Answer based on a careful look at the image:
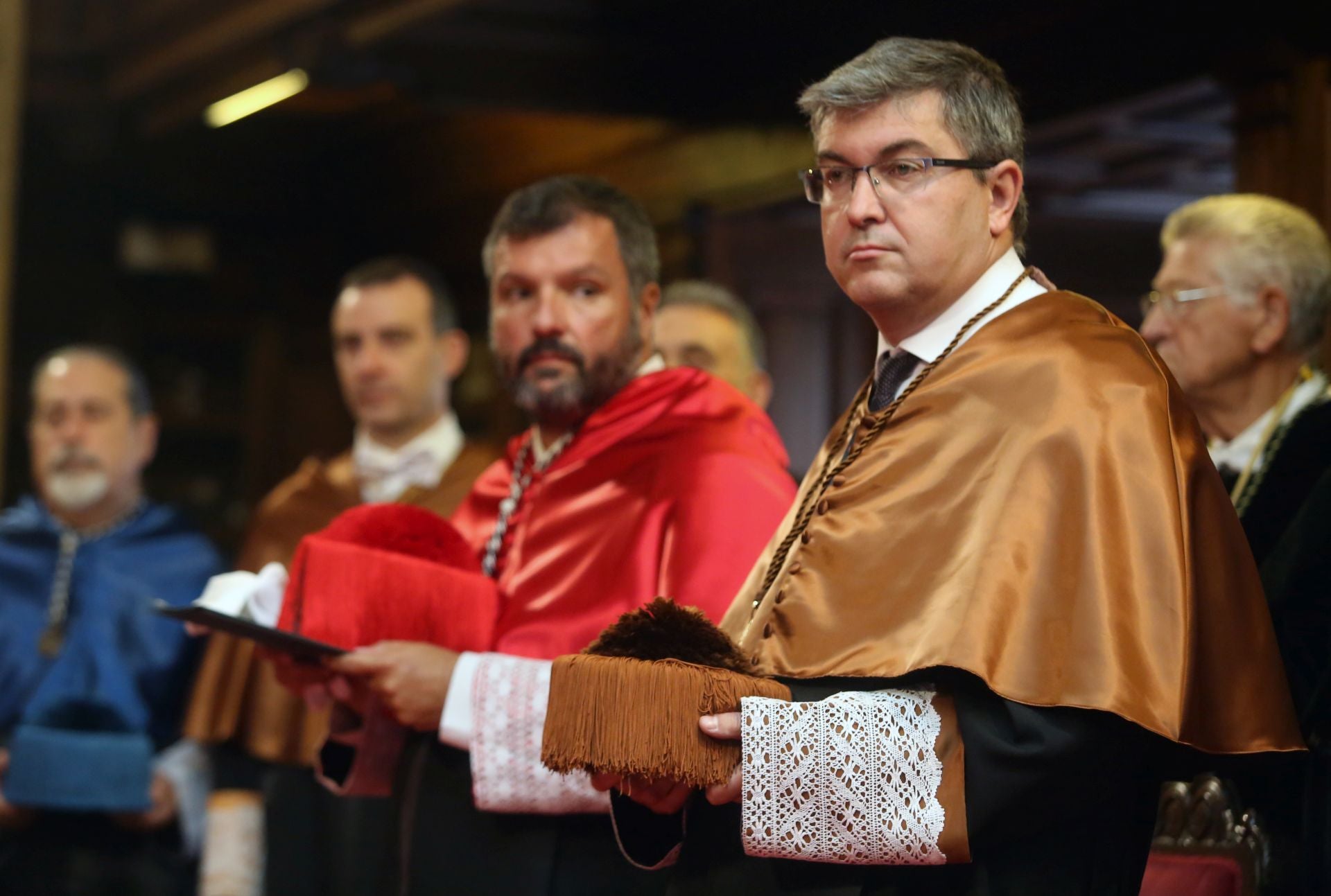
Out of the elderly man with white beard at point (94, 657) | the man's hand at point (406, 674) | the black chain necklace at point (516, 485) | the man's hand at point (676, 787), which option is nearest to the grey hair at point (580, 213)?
the black chain necklace at point (516, 485)

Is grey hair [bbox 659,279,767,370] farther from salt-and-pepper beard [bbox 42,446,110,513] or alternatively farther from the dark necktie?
the dark necktie

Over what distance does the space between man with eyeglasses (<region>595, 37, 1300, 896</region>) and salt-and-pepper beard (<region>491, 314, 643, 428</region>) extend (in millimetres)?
972

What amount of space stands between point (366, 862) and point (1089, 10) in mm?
2828

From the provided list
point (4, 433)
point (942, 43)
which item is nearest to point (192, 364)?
point (4, 433)

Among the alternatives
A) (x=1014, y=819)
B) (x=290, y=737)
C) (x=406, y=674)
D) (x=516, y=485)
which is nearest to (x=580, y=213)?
(x=516, y=485)

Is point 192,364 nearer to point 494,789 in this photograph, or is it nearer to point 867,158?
point 494,789

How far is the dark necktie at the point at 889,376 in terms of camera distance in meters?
2.22

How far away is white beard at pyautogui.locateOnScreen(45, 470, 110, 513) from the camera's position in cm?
453

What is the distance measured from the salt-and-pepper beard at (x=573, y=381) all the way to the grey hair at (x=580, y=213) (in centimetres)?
11

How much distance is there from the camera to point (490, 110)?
595 centimetres

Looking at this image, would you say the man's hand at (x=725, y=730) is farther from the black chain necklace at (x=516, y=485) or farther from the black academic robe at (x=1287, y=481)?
the black chain necklace at (x=516, y=485)

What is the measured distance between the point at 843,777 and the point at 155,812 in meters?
2.79

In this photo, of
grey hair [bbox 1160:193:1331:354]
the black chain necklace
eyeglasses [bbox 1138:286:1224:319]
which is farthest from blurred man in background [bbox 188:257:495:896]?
grey hair [bbox 1160:193:1331:354]

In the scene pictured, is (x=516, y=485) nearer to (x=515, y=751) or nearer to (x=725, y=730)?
(x=515, y=751)
